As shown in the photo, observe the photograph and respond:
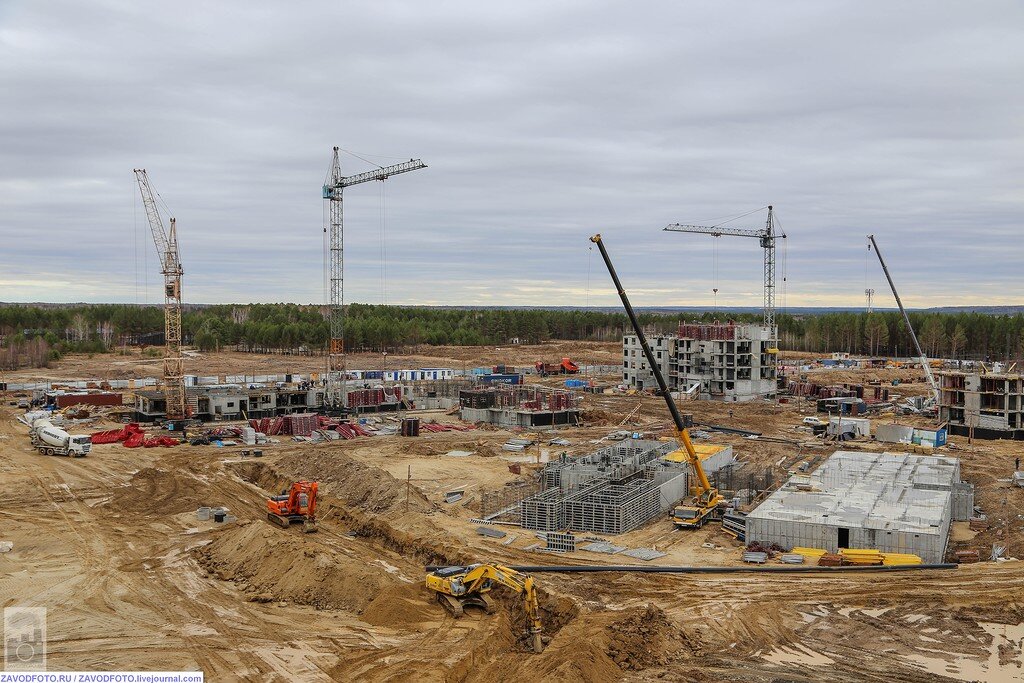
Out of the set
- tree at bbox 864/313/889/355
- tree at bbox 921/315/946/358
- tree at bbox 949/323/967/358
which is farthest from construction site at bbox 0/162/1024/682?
tree at bbox 864/313/889/355

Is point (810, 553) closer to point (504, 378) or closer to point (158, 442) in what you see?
point (158, 442)

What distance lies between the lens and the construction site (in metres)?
22.1

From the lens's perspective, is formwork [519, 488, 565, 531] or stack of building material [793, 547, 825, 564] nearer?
stack of building material [793, 547, 825, 564]

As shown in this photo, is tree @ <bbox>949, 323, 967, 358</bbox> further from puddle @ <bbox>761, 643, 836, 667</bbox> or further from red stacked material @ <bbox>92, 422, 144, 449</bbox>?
puddle @ <bbox>761, 643, 836, 667</bbox>

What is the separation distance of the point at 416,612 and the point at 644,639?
272 inches

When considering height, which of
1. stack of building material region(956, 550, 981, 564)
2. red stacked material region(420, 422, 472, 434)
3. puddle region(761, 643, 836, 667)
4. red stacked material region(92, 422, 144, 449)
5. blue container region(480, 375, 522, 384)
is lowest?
puddle region(761, 643, 836, 667)

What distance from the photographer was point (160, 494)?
41250mm

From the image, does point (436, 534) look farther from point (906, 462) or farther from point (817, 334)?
point (817, 334)

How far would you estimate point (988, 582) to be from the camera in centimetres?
2628

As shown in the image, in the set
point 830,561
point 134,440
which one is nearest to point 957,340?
point 830,561

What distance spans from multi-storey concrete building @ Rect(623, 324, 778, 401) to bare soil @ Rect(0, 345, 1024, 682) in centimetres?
4208

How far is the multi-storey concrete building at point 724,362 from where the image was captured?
83.9 meters

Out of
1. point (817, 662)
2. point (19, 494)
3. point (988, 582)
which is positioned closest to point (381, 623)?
point (817, 662)

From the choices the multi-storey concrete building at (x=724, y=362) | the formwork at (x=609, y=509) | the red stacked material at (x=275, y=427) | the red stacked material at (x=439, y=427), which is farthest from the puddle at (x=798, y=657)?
the multi-storey concrete building at (x=724, y=362)
